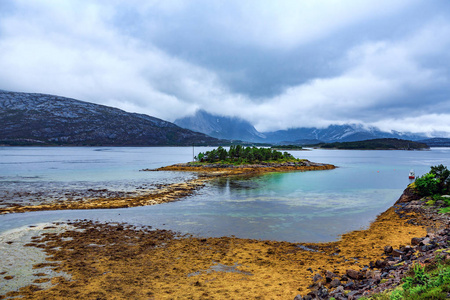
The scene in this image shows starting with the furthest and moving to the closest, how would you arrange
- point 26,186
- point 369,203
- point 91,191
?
point 26,186 < point 91,191 < point 369,203

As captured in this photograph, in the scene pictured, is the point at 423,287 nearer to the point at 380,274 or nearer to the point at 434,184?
the point at 380,274

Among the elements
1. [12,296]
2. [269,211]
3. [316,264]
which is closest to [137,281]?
[12,296]

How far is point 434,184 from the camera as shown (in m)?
25.5

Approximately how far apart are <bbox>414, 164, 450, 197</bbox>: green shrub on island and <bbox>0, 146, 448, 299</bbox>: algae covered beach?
6.32 metres

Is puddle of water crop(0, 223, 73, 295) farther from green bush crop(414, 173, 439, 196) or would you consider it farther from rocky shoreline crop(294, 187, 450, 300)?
green bush crop(414, 173, 439, 196)

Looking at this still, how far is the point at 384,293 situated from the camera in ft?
26.8

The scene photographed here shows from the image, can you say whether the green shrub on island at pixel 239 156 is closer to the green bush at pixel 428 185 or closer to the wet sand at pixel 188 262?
the green bush at pixel 428 185

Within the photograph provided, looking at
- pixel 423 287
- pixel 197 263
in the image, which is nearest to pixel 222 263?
pixel 197 263

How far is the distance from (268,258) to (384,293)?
6907mm

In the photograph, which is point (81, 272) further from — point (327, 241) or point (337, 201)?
point (337, 201)

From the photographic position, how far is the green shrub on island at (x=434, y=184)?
25547mm

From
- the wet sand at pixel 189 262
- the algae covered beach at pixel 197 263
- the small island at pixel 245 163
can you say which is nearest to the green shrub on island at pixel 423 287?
the algae covered beach at pixel 197 263

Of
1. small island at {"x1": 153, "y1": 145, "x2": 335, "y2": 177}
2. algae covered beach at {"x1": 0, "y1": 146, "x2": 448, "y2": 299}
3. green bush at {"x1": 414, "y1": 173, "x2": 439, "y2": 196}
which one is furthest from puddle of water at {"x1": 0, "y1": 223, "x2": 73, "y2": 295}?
small island at {"x1": 153, "y1": 145, "x2": 335, "y2": 177}

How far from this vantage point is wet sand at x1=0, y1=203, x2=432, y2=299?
424 inches
